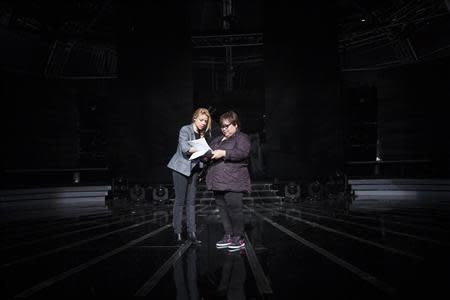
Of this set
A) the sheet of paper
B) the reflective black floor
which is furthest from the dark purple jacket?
the reflective black floor

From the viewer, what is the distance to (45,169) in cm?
1288

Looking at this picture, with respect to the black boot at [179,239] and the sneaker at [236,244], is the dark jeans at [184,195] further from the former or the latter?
the sneaker at [236,244]

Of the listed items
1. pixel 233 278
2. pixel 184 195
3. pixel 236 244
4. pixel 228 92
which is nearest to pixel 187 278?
pixel 233 278

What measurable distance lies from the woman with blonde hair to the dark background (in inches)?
250

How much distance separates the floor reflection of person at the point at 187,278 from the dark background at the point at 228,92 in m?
7.39

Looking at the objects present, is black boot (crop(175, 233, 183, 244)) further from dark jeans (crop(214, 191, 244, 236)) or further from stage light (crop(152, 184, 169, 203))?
stage light (crop(152, 184, 169, 203))

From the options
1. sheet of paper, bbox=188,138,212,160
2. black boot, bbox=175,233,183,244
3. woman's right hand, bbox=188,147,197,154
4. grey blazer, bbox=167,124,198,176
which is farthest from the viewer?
black boot, bbox=175,233,183,244

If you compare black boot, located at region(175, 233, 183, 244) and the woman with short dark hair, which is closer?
the woman with short dark hair

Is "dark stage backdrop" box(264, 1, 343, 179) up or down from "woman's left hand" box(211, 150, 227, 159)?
up

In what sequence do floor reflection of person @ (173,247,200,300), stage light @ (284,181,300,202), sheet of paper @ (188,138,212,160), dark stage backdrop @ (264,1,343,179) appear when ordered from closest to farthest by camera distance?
floor reflection of person @ (173,247,200,300), sheet of paper @ (188,138,212,160), stage light @ (284,181,300,202), dark stage backdrop @ (264,1,343,179)

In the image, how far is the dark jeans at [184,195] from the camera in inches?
179

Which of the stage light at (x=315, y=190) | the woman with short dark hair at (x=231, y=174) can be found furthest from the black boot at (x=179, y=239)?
the stage light at (x=315, y=190)

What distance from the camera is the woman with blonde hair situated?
4402mm

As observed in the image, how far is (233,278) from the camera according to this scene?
294 cm
